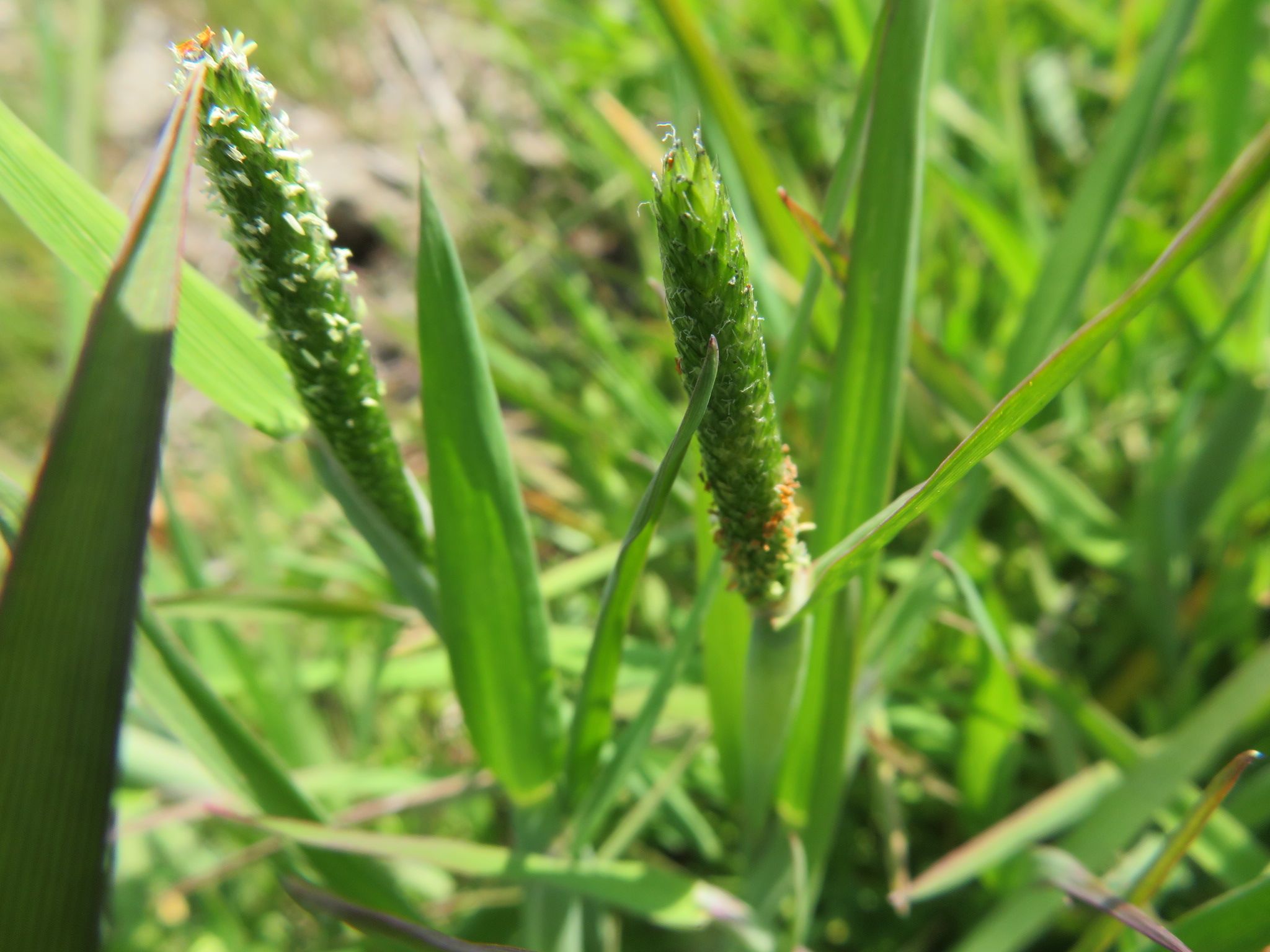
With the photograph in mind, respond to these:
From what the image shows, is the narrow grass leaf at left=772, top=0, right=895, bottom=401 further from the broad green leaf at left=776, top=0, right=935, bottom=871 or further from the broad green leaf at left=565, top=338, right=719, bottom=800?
the broad green leaf at left=565, top=338, right=719, bottom=800

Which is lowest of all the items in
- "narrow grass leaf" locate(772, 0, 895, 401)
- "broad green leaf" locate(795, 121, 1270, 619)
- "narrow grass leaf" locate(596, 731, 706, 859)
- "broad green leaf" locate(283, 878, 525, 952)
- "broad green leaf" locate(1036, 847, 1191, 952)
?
"broad green leaf" locate(1036, 847, 1191, 952)

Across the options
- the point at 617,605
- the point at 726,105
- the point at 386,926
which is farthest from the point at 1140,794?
the point at 726,105

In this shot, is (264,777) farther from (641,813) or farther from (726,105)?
(726,105)

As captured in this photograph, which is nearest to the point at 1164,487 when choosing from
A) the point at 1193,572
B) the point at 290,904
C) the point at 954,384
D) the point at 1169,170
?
the point at 1193,572

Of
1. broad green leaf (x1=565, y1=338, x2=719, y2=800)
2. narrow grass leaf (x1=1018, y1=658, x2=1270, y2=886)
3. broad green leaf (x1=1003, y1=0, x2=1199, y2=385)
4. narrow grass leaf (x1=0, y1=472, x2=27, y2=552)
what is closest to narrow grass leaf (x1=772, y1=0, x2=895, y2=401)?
broad green leaf (x1=565, y1=338, x2=719, y2=800)

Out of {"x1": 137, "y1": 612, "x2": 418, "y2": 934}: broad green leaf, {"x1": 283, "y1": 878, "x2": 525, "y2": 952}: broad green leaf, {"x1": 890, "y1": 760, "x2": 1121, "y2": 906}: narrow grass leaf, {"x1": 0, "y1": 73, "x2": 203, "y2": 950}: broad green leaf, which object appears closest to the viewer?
{"x1": 0, "y1": 73, "x2": 203, "y2": 950}: broad green leaf

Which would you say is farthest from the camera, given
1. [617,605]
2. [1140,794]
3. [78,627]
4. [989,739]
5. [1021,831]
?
[989,739]

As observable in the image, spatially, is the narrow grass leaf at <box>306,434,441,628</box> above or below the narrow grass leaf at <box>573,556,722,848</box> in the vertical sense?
above

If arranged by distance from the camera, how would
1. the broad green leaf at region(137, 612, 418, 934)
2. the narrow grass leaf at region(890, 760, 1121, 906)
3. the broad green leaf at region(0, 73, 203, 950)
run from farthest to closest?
the narrow grass leaf at region(890, 760, 1121, 906), the broad green leaf at region(137, 612, 418, 934), the broad green leaf at region(0, 73, 203, 950)
